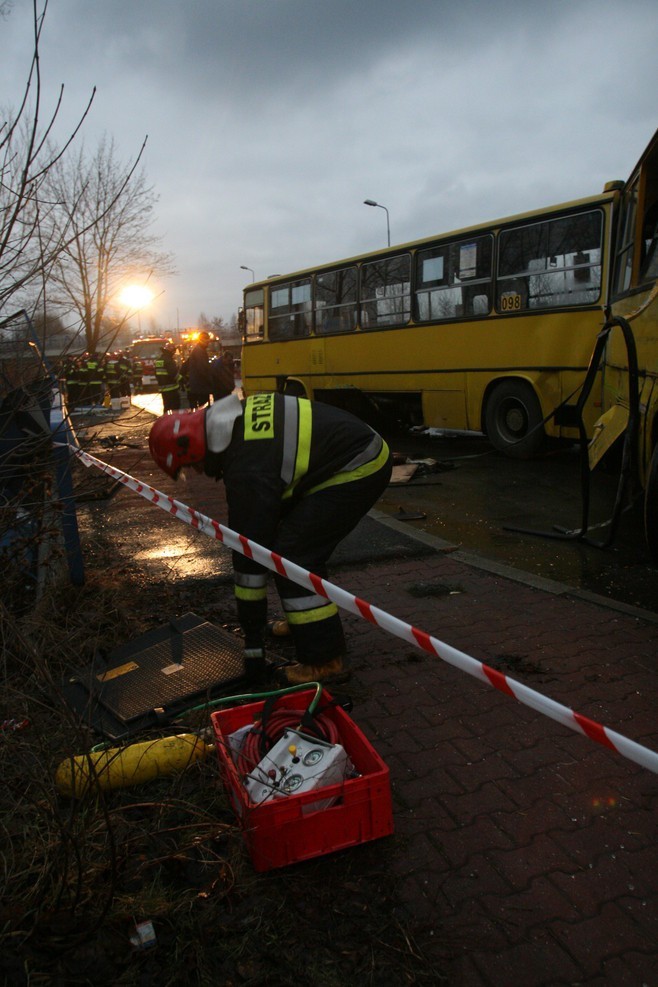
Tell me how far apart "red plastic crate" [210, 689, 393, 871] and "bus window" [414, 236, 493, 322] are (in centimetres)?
840

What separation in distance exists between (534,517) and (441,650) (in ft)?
15.3

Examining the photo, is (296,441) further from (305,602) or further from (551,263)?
(551,263)

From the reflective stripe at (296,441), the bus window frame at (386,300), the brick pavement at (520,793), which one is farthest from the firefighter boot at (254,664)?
the bus window frame at (386,300)

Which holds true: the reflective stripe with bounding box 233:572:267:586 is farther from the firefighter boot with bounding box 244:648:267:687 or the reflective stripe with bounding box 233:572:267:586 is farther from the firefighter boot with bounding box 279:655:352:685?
the firefighter boot with bounding box 279:655:352:685

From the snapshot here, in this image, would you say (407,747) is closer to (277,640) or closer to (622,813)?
(622,813)

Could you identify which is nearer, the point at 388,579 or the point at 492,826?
the point at 492,826

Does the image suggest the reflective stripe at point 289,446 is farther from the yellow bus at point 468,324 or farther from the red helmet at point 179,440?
the yellow bus at point 468,324

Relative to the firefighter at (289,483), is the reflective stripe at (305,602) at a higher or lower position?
lower

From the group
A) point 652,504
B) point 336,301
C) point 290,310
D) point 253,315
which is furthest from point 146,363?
point 652,504

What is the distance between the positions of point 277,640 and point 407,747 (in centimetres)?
127

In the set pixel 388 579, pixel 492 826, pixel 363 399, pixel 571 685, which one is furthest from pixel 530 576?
pixel 363 399

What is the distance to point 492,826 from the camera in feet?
7.58

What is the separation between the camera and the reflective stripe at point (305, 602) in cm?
316

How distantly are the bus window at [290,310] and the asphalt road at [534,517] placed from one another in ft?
13.7
